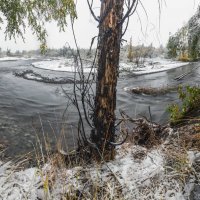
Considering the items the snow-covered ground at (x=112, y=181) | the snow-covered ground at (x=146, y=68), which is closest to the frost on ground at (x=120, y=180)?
the snow-covered ground at (x=112, y=181)

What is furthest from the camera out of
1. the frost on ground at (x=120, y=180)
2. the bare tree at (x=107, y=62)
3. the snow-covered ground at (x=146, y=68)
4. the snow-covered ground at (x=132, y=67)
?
the snow-covered ground at (x=132, y=67)

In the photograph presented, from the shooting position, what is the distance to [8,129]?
628cm

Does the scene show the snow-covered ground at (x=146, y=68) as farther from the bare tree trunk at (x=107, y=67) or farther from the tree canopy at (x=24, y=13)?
the bare tree trunk at (x=107, y=67)

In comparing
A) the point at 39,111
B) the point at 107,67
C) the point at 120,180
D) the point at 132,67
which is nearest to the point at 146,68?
the point at 132,67

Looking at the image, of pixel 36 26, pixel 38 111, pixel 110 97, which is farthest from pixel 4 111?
pixel 110 97

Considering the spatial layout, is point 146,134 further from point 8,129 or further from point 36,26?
point 36,26

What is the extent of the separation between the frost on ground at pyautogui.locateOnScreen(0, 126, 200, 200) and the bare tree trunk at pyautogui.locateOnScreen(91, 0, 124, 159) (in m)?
0.35

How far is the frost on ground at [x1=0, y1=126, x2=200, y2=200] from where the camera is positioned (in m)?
2.49

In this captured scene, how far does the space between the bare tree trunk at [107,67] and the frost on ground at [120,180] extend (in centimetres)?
35

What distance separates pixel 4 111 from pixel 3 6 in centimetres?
319

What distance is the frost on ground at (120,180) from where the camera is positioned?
8.18 feet

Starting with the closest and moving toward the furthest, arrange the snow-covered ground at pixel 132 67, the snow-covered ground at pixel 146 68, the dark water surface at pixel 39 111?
1. the dark water surface at pixel 39 111
2. the snow-covered ground at pixel 146 68
3. the snow-covered ground at pixel 132 67

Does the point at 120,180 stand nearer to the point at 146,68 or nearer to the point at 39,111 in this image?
the point at 39,111

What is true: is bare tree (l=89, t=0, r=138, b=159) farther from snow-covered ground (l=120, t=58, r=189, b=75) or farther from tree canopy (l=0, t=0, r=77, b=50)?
snow-covered ground (l=120, t=58, r=189, b=75)
